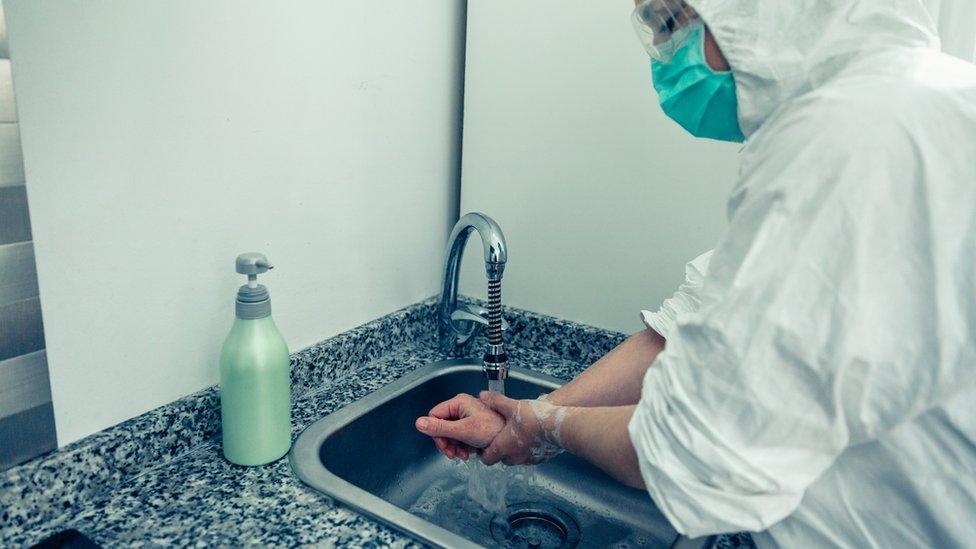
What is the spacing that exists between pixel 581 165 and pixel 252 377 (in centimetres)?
69

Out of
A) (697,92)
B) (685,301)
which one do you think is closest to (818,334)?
(697,92)

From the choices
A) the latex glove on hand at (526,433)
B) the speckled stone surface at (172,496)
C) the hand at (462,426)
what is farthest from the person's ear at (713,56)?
the speckled stone surface at (172,496)

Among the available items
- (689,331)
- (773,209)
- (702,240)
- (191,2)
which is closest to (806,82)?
(773,209)

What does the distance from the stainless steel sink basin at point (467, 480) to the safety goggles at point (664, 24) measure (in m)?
0.63

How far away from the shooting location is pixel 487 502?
1.17m

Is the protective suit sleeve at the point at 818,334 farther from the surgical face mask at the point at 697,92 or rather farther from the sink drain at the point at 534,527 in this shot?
the sink drain at the point at 534,527

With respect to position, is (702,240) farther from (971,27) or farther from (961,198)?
(961,198)

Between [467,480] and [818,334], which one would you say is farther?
[467,480]

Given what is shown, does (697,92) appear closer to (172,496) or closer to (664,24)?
(664,24)

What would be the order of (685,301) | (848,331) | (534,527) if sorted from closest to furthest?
1. (848,331)
2. (685,301)
3. (534,527)

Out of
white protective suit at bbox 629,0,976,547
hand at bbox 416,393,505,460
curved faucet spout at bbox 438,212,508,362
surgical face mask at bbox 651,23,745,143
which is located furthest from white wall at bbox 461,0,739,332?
white protective suit at bbox 629,0,976,547

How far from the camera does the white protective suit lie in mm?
577

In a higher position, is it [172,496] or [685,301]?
[685,301]

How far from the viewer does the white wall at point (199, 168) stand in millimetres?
755
